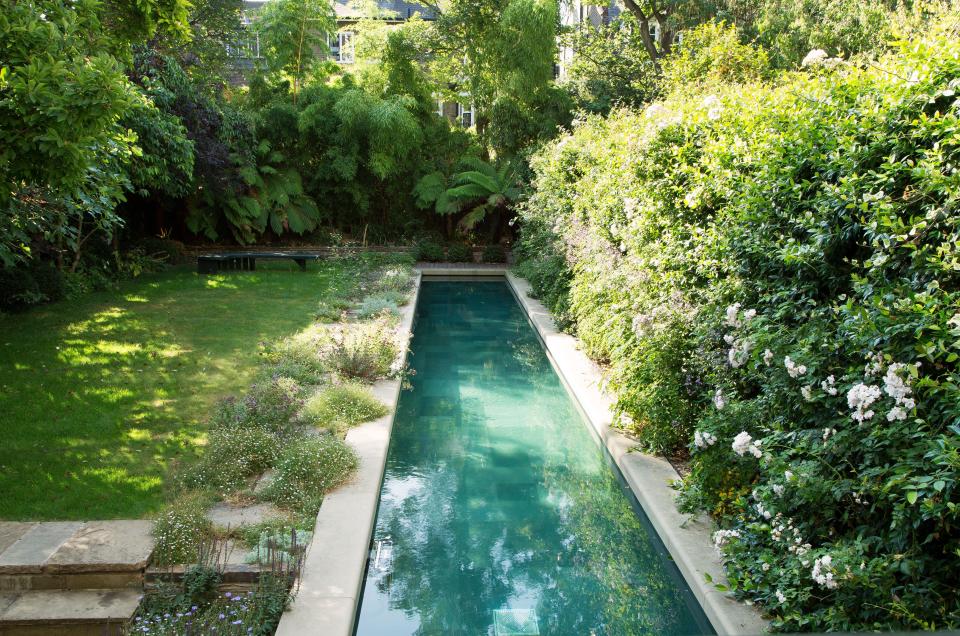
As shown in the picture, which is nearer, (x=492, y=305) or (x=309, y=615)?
(x=309, y=615)

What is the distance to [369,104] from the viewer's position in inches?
642

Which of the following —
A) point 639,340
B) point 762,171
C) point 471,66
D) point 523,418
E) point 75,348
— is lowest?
point 523,418

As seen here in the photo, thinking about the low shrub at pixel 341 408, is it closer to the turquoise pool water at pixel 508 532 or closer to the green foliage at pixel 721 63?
the turquoise pool water at pixel 508 532

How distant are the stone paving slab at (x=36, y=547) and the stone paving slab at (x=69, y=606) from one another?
128mm

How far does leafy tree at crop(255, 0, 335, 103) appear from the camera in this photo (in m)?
17.4

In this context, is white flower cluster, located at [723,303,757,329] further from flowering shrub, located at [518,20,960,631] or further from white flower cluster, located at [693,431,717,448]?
white flower cluster, located at [693,431,717,448]

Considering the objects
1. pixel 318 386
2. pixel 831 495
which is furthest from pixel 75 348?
pixel 831 495

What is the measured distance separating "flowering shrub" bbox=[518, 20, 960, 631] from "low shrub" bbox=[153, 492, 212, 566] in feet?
9.01

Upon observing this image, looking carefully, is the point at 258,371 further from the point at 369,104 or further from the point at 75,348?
the point at 369,104

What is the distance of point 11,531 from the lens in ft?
13.1

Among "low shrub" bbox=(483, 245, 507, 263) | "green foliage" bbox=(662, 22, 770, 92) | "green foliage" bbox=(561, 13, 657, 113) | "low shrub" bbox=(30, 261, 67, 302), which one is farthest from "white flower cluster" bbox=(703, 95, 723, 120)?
"green foliage" bbox=(561, 13, 657, 113)

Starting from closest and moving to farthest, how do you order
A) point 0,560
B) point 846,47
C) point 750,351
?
point 0,560 → point 750,351 → point 846,47

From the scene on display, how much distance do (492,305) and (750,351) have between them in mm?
9220

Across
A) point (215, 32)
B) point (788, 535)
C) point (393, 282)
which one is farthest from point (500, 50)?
point (788, 535)
